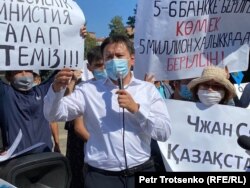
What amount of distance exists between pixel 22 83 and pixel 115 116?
131 centimetres

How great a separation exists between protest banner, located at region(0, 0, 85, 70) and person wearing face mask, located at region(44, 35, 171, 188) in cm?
32

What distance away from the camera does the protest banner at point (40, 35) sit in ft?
9.59

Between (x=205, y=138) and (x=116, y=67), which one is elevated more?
(x=116, y=67)

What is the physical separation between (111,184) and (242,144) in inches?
36.9

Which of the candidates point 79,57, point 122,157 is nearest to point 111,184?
point 122,157

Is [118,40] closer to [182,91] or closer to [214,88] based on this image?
[214,88]

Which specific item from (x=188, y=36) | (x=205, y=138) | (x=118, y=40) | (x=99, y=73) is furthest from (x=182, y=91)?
(x=118, y=40)

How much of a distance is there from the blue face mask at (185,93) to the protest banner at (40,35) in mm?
1054

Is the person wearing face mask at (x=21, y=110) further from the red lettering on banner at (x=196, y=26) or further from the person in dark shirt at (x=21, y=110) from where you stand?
the red lettering on banner at (x=196, y=26)

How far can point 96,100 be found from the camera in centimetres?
289

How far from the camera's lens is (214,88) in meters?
3.39

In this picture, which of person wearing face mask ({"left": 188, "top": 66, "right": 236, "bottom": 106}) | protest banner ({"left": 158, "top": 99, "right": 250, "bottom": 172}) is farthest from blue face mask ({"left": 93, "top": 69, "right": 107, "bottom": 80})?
person wearing face mask ({"left": 188, "top": 66, "right": 236, "bottom": 106})

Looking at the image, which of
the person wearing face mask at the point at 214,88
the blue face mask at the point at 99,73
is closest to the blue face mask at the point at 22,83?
the blue face mask at the point at 99,73

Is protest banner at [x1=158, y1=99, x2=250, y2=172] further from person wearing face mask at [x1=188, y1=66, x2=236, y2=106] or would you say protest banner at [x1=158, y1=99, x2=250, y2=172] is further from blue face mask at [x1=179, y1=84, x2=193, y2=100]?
blue face mask at [x1=179, y1=84, x2=193, y2=100]
